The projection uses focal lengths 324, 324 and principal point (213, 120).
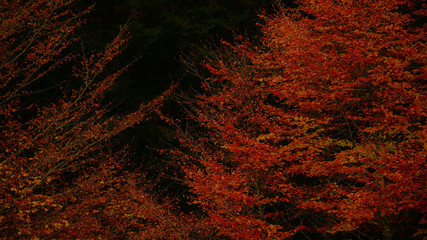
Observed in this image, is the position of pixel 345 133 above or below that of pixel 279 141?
above

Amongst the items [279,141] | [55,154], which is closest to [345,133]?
[279,141]

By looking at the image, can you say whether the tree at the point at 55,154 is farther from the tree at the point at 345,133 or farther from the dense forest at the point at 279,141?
the tree at the point at 345,133

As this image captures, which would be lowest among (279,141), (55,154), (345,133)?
(279,141)

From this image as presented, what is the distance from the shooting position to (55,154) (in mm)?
7043

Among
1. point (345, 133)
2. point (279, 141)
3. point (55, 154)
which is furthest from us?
point (279, 141)

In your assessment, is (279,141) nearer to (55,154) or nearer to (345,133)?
(345,133)

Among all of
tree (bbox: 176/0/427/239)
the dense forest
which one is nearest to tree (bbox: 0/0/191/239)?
the dense forest

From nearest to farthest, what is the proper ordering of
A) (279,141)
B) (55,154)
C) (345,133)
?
(55,154)
(345,133)
(279,141)

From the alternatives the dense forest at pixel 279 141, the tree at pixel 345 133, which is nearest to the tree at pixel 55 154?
the dense forest at pixel 279 141

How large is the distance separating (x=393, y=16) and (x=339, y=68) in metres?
2.43

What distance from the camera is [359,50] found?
783 cm

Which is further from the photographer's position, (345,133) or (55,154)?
(345,133)

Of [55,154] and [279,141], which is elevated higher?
[55,154]

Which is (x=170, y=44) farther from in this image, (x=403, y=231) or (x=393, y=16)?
(x=403, y=231)
